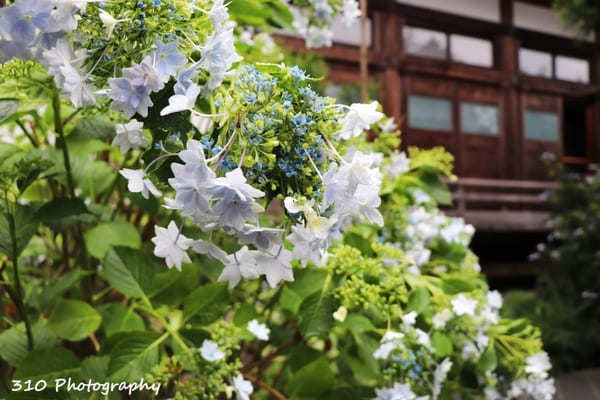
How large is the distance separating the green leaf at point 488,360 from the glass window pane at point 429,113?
233 inches

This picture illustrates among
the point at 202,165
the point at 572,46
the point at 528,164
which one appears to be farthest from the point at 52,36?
the point at 572,46

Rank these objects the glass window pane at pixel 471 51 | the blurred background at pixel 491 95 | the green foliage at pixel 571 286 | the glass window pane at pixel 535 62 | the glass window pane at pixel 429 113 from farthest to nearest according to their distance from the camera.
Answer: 1. the glass window pane at pixel 535 62
2. the glass window pane at pixel 471 51
3. the glass window pane at pixel 429 113
4. the blurred background at pixel 491 95
5. the green foliage at pixel 571 286

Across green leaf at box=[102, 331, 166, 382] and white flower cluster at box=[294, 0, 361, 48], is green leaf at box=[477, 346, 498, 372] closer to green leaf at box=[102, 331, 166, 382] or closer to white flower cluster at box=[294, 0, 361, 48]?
green leaf at box=[102, 331, 166, 382]

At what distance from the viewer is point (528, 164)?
288 inches

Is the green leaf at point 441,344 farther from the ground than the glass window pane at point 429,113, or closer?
closer

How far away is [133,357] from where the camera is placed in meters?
0.63

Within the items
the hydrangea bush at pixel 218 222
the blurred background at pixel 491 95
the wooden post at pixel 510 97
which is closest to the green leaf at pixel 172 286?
the hydrangea bush at pixel 218 222

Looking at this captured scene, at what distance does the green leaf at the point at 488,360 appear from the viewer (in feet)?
2.75

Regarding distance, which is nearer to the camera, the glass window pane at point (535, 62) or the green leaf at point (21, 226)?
the green leaf at point (21, 226)

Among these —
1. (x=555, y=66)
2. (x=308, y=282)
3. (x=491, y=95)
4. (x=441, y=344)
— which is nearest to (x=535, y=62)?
(x=555, y=66)

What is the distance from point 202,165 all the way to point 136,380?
31 centimetres

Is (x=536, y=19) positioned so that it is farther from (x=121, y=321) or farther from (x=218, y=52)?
(x=218, y=52)

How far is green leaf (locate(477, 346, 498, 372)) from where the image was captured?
0.84 metres

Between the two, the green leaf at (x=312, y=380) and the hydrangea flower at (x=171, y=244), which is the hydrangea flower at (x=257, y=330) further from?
the hydrangea flower at (x=171, y=244)
